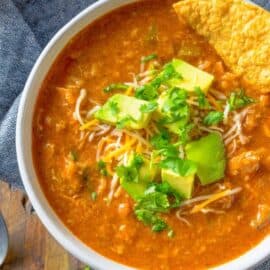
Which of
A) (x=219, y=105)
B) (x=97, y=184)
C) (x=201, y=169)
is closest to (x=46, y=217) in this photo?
(x=97, y=184)

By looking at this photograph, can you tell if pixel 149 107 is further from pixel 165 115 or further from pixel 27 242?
pixel 27 242

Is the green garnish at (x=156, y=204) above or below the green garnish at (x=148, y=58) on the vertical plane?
below

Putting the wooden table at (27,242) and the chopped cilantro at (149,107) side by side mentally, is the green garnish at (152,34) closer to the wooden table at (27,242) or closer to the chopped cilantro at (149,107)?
the chopped cilantro at (149,107)

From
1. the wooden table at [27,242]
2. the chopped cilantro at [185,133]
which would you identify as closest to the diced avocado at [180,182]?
the chopped cilantro at [185,133]

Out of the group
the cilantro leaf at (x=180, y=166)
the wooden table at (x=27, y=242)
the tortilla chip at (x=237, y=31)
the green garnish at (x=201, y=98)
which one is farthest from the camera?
the wooden table at (x=27, y=242)

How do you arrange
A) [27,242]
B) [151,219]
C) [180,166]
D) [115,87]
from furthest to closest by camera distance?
[27,242] → [115,87] → [151,219] → [180,166]

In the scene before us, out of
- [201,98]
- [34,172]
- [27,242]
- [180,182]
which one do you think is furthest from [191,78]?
[27,242]

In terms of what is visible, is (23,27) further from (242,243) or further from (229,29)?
(242,243)
